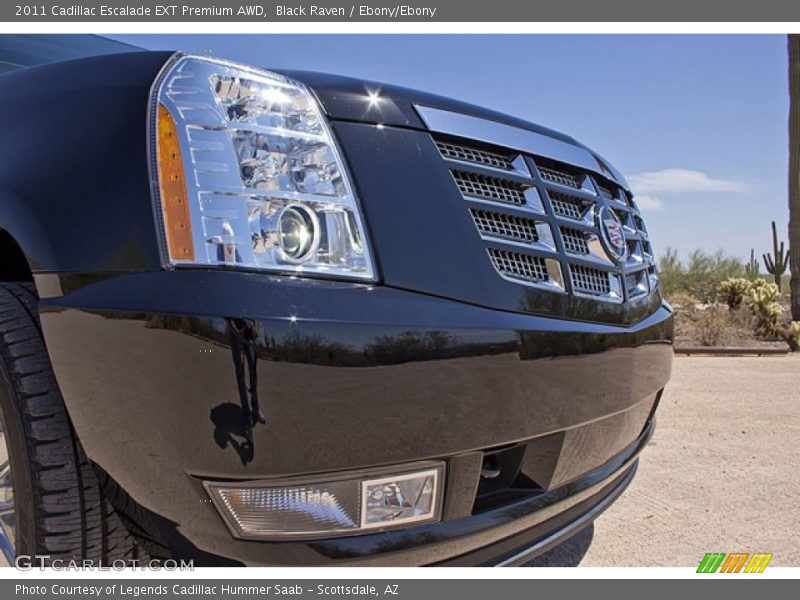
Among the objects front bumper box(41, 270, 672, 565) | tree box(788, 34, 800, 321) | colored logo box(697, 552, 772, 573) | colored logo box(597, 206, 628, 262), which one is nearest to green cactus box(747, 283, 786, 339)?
tree box(788, 34, 800, 321)

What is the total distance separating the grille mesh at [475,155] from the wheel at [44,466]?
1051 mm

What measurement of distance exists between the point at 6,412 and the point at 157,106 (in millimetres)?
782

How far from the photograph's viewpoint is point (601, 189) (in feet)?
6.47

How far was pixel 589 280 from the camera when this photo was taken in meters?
1.69

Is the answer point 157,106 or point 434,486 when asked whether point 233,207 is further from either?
point 434,486

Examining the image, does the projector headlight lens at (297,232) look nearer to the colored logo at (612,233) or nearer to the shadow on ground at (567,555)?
the colored logo at (612,233)

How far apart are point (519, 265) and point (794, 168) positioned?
1016 centimetres

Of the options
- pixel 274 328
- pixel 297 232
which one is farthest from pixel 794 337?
pixel 274 328

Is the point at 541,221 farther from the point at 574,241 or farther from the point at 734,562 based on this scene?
the point at 734,562

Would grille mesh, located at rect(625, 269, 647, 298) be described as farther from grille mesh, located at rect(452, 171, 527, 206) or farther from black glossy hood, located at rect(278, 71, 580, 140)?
black glossy hood, located at rect(278, 71, 580, 140)

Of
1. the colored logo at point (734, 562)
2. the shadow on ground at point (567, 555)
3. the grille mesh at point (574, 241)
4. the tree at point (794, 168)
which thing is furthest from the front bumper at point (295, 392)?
the tree at point (794, 168)

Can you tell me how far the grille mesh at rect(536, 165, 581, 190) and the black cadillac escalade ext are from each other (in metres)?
0.15

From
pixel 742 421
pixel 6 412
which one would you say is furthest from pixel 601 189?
pixel 742 421

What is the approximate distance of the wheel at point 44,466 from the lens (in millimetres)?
1371
